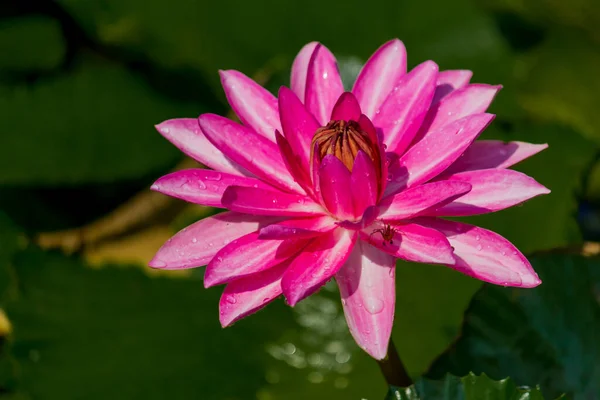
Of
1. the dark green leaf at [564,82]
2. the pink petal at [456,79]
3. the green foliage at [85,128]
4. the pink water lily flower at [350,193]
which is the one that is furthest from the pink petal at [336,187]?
the dark green leaf at [564,82]

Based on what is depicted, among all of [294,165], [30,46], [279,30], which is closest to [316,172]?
[294,165]

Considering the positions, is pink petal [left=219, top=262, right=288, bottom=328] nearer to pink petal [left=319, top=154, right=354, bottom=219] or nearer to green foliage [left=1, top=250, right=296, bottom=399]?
pink petal [left=319, top=154, right=354, bottom=219]

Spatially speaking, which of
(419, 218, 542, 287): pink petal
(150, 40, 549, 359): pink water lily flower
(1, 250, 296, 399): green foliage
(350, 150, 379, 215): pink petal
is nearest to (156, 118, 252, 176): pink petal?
(150, 40, 549, 359): pink water lily flower

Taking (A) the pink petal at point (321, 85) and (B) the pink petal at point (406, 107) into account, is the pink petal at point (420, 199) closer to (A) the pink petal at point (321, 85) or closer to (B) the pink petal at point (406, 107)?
(B) the pink petal at point (406, 107)

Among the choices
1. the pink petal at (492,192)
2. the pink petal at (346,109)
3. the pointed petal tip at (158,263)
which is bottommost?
the pointed petal tip at (158,263)

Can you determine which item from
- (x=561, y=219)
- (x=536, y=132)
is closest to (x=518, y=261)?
(x=561, y=219)

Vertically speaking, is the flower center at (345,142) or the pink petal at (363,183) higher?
the flower center at (345,142)

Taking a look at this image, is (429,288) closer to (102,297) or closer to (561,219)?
(561,219)
